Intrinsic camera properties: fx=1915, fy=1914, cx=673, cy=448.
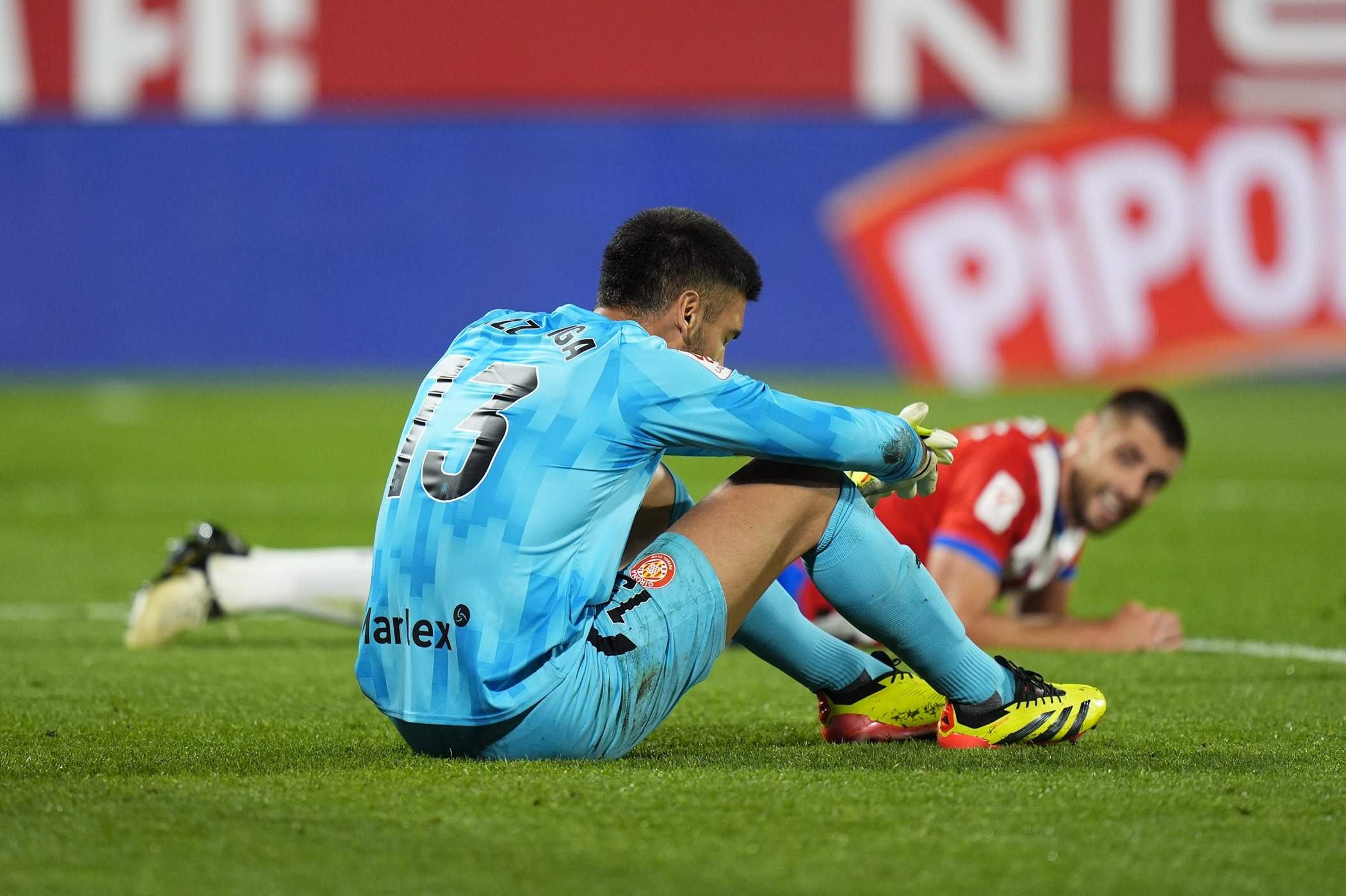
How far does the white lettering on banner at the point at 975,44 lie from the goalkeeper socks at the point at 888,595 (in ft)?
50.8

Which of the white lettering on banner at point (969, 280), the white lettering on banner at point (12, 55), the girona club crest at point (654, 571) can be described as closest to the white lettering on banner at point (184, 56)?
the white lettering on banner at point (12, 55)

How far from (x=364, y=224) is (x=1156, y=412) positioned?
12.9 m

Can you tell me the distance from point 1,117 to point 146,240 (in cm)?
184

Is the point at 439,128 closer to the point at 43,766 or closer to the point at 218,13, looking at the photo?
the point at 218,13

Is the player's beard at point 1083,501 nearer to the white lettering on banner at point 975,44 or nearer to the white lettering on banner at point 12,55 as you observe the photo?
the white lettering on banner at point 975,44

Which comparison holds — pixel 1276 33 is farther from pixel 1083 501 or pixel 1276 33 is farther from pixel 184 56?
pixel 1083 501

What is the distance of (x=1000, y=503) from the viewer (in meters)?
5.86

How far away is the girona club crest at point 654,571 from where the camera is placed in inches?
159

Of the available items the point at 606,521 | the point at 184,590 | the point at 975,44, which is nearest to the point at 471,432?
the point at 606,521

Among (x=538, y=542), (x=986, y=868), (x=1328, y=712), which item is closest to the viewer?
(x=986, y=868)

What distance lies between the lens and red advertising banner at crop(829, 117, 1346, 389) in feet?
55.6

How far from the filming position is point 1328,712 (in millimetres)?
5035

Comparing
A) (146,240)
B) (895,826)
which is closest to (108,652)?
(895,826)

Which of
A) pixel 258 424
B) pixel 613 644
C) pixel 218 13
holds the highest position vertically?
pixel 218 13
